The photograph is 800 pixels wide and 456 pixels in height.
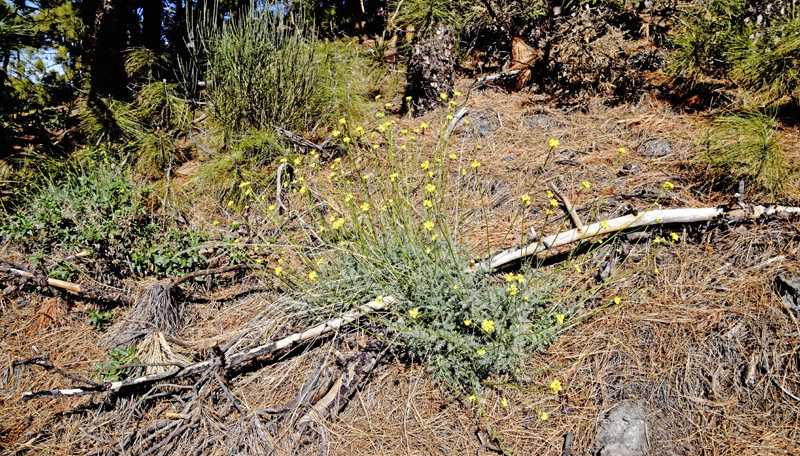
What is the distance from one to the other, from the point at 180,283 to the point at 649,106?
11.1 ft

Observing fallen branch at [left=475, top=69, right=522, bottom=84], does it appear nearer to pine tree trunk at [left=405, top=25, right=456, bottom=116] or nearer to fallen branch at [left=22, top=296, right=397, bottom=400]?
pine tree trunk at [left=405, top=25, right=456, bottom=116]

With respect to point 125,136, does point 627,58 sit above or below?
above

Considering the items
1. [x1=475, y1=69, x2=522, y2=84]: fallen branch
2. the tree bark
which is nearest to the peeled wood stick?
[x1=475, y1=69, x2=522, y2=84]: fallen branch

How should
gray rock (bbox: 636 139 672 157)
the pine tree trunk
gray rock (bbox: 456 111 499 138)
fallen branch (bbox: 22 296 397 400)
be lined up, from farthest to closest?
the pine tree trunk
gray rock (bbox: 456 111 499 138)
gray rock (bbox: 636 139 672 157)
fallen branch (bbox: 22 296 397 400)

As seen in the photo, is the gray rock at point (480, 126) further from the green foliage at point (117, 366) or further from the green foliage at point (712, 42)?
the green foliage at point (117, 366)

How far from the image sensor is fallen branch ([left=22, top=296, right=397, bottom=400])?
1940mm

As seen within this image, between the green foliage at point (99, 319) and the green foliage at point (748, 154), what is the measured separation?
3.56 m

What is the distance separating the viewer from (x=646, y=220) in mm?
2102

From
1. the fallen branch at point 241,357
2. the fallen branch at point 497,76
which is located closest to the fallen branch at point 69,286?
the fallen branch at point 241,357

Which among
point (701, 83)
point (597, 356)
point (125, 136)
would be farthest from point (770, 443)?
point (125, 136)

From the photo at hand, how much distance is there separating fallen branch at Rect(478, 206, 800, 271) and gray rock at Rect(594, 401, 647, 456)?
75cm

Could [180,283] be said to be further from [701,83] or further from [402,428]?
[701,83]

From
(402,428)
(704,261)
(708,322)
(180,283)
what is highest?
(704,261)

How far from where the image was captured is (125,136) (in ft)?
12.5
